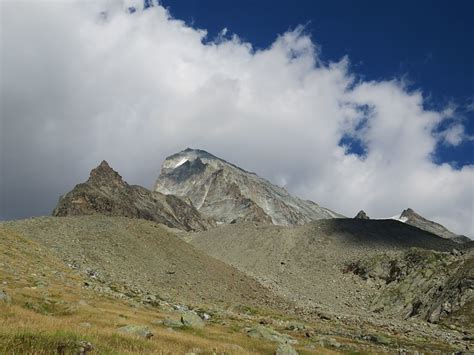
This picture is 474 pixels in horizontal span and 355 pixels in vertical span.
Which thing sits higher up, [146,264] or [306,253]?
[306,253]

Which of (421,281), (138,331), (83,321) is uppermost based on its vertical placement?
(421,281)

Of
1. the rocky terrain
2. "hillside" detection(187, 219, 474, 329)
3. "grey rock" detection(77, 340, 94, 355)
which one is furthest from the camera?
"hillside" detection(187, 219, 474, 329)

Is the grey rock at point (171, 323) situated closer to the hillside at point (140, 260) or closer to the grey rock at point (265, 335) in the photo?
the grey rock at point (265, 335)

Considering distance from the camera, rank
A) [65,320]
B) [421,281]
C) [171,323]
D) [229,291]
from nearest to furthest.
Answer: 1. [65,320]
2. [171,323]
3. [229,291]
4. [421,281]

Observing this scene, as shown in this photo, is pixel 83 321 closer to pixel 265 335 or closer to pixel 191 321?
pixel 191 321

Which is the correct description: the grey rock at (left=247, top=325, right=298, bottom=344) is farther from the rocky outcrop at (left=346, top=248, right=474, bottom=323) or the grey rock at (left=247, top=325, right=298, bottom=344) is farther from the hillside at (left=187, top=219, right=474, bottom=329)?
the rocky outcrop at (left=346, top=248, right=474, bottom=323)

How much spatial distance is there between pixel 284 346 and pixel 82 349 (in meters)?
14.7

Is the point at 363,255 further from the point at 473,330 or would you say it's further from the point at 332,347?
the point at 332,347

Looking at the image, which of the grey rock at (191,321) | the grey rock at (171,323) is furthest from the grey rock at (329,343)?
the grey rock at (171,323)

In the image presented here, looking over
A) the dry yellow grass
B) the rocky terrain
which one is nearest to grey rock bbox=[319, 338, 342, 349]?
the rocky terrain

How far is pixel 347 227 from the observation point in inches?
5546

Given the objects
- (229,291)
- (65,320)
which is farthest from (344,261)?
(65,320)

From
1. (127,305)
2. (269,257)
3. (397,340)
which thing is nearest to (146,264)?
Answer: (127,305)

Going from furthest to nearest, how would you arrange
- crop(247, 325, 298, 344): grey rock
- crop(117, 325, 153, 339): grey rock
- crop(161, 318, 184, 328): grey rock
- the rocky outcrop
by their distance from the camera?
the rocky outcrop → crop(247, 325, 298, 344): grey rock → crop(161, 318, 184, 328): grey rock → crop(117, 325, 153, 339): grey rock
